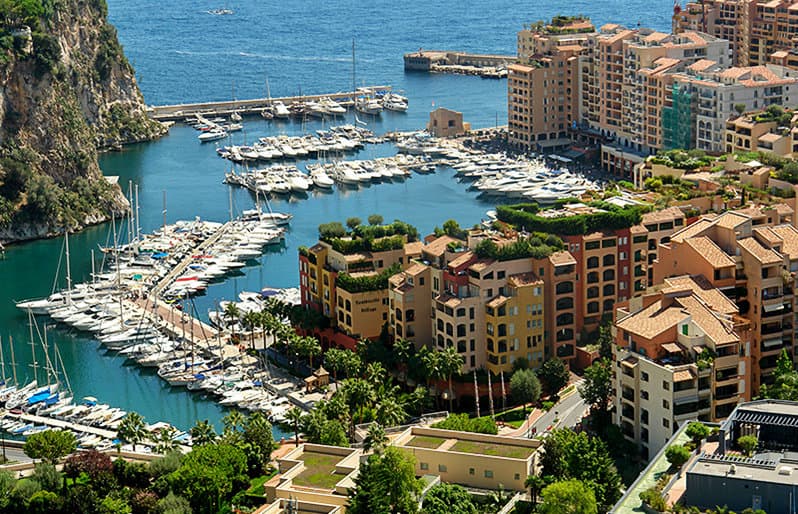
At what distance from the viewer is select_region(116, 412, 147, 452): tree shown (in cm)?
6531

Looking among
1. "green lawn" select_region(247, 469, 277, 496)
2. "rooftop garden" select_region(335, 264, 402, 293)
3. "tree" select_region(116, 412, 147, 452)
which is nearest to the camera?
"green lawn" select_region(247, 469, 277, 496)

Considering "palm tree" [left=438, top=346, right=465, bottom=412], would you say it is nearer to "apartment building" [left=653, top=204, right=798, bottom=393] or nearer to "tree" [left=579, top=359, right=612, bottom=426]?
"tree" [left=579, top=359, right=612, bottom=426]

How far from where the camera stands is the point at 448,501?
177ft

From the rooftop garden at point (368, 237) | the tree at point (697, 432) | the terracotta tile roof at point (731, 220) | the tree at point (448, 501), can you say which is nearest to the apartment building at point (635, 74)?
the rooftop garden at point (368, 237)

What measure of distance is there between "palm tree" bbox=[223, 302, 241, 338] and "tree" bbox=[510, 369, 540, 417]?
1766 cm

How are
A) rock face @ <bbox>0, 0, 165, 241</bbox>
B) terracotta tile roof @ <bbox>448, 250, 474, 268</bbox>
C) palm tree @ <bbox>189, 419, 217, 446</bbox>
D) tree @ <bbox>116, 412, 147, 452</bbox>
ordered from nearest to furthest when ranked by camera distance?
palm tree @ <bbox>189, 419, 217, 446</bbox> < tree @ <bbox>116, 412, 147, 452</bbox> < terracotta tile roof @ <bbox>448, 250, 474, 268</bbox> < rock face @ <bbox>0, 0, 165, 241</bbox>

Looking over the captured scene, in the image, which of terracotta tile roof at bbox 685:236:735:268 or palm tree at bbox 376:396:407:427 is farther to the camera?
palm tree at bbox 376:396:407:427

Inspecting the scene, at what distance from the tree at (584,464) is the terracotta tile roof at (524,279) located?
1342 centimetres

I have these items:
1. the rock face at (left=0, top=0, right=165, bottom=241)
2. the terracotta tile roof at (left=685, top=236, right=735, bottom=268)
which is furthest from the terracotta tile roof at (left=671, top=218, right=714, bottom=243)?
the rock face at (left=0, top=0, right=165, bottom=241)

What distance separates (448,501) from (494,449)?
3390mm

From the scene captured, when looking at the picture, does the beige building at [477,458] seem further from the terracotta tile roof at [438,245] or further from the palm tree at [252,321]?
the palm tree at [252,321]

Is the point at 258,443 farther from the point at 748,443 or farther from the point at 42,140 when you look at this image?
the point at 42,140

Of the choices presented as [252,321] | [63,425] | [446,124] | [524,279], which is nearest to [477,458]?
[524,279]

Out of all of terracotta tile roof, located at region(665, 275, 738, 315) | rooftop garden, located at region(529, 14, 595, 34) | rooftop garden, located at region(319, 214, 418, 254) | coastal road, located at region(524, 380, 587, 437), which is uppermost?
rooftop garden, located at region(529, 14, 595, 34)
